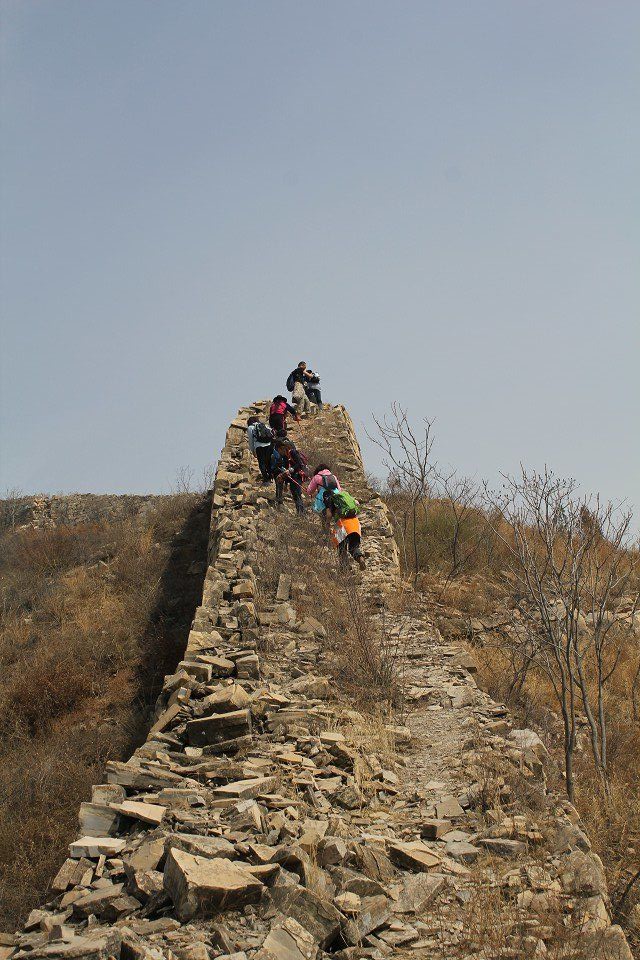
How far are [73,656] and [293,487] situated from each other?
4142mm

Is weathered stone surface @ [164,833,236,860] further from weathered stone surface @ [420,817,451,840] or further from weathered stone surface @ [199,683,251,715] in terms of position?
weathered stone surface @ [199,683,251,715]

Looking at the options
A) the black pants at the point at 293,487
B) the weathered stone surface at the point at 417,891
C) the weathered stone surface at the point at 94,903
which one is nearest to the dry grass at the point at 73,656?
the weathered stone surface at the point at 94,903

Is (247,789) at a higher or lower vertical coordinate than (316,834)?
higher

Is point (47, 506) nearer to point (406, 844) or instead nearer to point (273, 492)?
point (273, 492)

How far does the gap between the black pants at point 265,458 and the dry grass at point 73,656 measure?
2258 millimetres

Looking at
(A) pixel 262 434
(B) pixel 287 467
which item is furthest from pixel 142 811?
(A) pixel 262 434

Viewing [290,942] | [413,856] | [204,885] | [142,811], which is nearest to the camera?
[290,942]

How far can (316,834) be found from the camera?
4.00 meters

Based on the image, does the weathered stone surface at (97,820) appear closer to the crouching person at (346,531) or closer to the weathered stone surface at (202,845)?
the weathered stone surface at (202,845)

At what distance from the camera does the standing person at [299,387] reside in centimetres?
1858

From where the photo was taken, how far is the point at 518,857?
13.3ft

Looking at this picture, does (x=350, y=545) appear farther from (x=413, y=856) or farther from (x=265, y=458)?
(x=413, y=856)

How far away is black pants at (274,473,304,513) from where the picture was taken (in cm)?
1165

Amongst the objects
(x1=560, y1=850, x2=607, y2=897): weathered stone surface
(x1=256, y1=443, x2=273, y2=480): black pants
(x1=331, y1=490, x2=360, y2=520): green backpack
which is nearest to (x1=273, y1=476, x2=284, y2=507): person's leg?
(x1=256, y1=443, x2=273, y2=480): black pants
